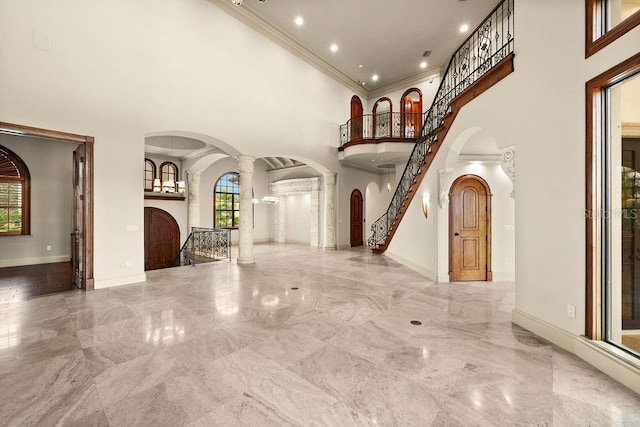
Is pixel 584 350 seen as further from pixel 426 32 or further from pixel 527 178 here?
pixel 426 32

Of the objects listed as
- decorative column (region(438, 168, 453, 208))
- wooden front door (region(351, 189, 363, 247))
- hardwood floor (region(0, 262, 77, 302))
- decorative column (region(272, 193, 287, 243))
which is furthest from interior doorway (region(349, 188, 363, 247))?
hardwood floor (region(0, 262, 77, 302))

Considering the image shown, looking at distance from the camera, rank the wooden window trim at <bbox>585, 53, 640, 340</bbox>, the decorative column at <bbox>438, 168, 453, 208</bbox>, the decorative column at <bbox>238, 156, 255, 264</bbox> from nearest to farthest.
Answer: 1. the wooden window trim at <bbox>585, 53, 640, 340</bbox>
2. the decorative column at <bbox>438, 168, 453, 208</bbox>
3. the decorative column at <bbox>238, 156, 255, 264</bbox>

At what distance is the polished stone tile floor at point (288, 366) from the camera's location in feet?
6.36

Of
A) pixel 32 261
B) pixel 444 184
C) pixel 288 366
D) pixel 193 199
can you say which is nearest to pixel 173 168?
pixel 193 199

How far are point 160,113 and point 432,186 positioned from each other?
6.35m

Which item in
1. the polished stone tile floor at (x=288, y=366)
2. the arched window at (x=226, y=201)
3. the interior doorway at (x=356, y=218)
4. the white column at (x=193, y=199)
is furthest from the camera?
the arched window at (x=226, y=201)

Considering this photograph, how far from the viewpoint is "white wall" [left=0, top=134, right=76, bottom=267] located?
7.50m

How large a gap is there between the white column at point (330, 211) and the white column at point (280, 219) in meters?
3.63

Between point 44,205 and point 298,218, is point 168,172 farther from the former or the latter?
point 298,218

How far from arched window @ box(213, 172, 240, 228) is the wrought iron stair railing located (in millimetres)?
2695

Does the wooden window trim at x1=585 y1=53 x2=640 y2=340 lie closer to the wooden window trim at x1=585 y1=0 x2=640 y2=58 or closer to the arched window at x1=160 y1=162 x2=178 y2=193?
the wooden window trim at x1=585 y1=0 x2=640 y2=58

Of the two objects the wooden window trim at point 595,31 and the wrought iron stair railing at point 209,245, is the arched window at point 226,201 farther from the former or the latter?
the wooden window trim at point 595,31

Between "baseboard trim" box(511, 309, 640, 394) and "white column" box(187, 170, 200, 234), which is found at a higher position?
"white column" box(187, 170, 200, 234)

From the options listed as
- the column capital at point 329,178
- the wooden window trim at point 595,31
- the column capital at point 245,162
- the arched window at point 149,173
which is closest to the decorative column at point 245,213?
the column capital at point 245,162
